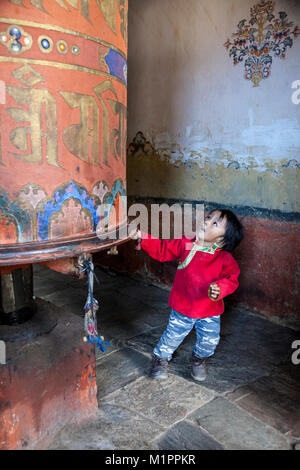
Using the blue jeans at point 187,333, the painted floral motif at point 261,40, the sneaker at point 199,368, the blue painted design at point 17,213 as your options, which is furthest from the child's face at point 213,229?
the painted floral motif at point 261,40

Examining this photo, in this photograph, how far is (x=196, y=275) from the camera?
2217 mm

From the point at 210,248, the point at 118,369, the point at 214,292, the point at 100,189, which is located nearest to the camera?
the point at 100,189

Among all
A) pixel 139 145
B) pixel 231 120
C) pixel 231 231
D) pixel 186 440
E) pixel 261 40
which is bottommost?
pixel 186 440

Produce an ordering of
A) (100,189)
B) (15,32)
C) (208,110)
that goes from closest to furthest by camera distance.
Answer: (15,32), (100,189), (208,110)

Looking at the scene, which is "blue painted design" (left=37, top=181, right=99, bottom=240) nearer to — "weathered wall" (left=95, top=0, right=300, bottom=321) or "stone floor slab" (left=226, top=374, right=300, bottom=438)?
"stone floor slab" (left=226, top=374, right=300, bottom=438)

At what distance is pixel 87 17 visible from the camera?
1441 millimetres

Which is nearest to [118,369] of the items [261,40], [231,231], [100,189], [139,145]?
[231,231]

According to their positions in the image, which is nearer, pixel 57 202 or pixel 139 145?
pixel 57 202

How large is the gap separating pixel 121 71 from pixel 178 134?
1.89 m

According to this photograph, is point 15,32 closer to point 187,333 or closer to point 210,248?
point 210,248

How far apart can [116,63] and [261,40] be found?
1665mm

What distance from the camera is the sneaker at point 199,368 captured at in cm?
226

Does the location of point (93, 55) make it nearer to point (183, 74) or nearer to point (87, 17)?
point (87, 17)

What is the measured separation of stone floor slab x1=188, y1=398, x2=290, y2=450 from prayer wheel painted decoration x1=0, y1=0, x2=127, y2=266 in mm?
1060
